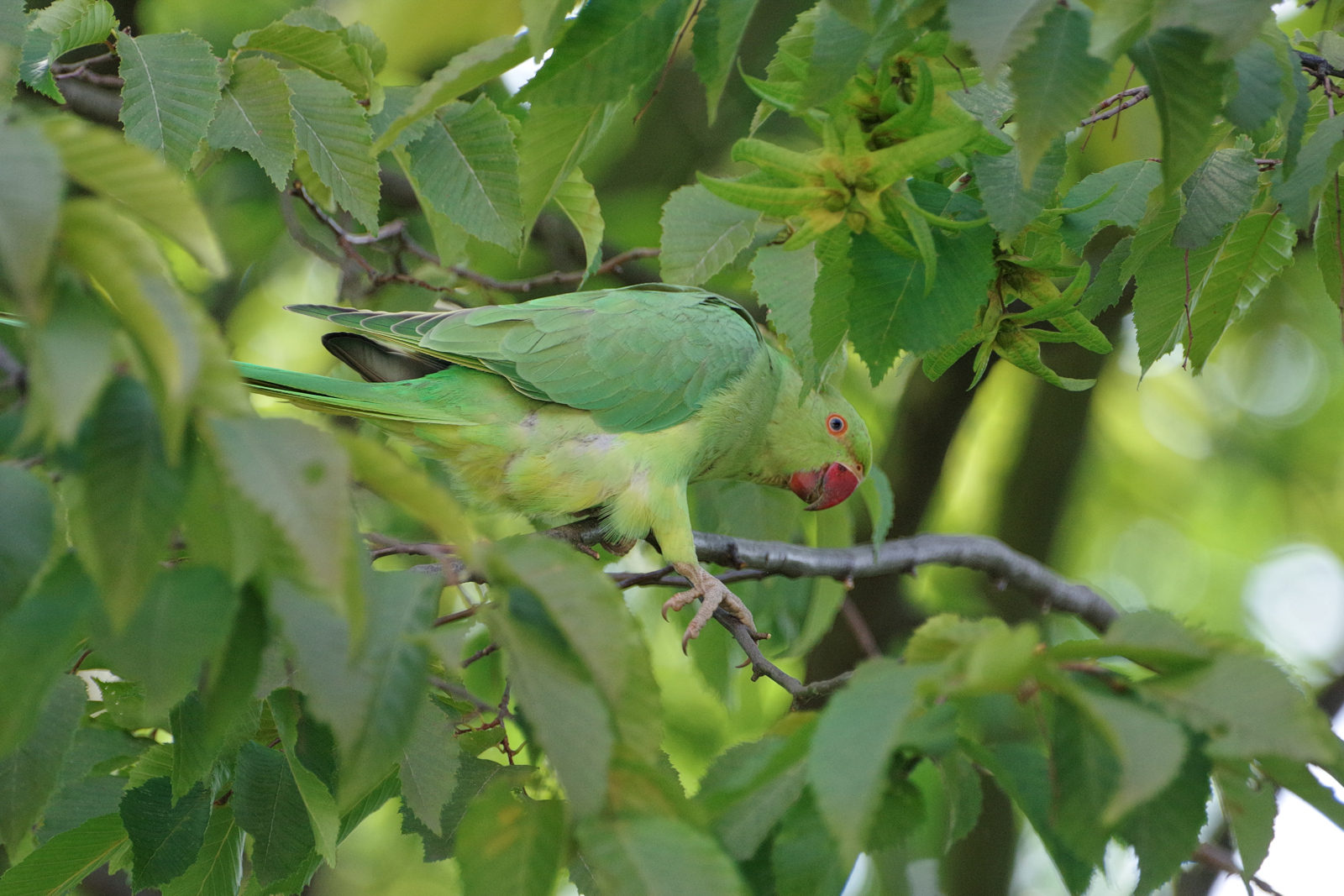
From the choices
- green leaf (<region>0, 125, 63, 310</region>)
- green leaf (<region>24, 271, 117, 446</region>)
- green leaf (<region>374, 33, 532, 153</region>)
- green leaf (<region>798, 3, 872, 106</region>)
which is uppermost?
green leaf (<region>798, 3, 872, 106</region>)

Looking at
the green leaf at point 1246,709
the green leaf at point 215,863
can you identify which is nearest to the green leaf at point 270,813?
the green leaf at point 215,863

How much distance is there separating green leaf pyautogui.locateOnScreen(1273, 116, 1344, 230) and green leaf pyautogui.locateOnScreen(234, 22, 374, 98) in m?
2.32

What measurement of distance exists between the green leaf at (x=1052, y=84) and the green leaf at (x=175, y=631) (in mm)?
1411

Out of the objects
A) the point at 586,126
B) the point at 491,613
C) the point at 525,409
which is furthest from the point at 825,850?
the point at 525,409

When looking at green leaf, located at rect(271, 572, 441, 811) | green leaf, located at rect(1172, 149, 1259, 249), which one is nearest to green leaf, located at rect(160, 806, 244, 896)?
green leaf, located at rect(271, 572, 441, 811)

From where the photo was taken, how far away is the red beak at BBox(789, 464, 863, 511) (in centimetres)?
429

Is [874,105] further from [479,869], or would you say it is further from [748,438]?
[748,438]

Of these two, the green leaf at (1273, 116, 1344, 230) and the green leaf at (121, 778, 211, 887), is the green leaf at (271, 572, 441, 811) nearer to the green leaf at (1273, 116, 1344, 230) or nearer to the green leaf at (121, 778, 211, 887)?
the green leaf at (121, 778, 211, 887)

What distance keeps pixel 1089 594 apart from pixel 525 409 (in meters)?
2.59

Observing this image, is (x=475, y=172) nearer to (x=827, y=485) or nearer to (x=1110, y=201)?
(x=1110, y=201)

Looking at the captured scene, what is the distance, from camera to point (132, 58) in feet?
8.55

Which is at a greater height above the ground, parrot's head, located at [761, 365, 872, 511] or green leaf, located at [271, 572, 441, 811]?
green leaf, located at [271, 572, 441, 811]

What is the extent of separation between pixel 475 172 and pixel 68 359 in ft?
6.43

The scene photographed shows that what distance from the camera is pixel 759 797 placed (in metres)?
1.54
